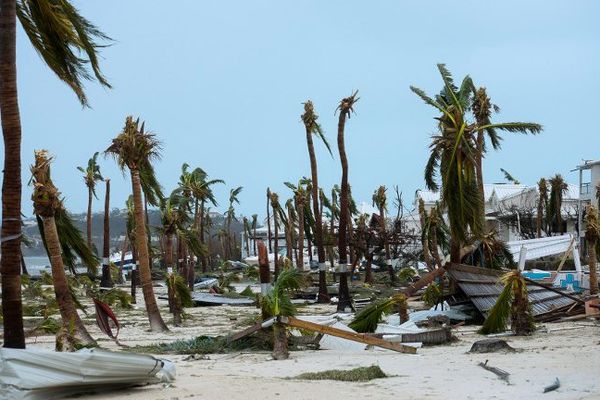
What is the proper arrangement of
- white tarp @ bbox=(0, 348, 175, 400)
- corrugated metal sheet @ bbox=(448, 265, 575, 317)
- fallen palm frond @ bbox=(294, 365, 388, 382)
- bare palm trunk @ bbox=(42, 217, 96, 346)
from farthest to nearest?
1. corrugated metal sheet @ bbox=(448, 265, 575, 317)
2. bare palm trunk @ bbox=(42, 217, 96, 346)
3. fallen palm frond @ bbox=(294, 365, 388, 382)
4. white tarp @ bbox=(0, 348, 175, 400)

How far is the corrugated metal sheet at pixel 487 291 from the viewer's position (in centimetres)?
2138

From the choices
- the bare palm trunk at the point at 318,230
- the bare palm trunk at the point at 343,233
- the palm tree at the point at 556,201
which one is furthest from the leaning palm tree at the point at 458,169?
the palm tree at the point at 556,201

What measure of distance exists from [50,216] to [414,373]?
7534 mm

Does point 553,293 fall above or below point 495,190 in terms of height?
below

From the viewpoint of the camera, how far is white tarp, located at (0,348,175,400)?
9344 mm

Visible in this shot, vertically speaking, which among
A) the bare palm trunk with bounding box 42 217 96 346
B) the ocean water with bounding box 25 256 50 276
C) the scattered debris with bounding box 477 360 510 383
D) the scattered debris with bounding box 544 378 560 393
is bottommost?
the ocean water with bounding box 25 256 50 276

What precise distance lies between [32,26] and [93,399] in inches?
224

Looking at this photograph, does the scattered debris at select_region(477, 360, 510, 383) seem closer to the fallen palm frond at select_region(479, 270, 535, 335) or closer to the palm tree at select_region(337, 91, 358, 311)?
the fallen palm frond at select_region(479, 270, 535, 335)

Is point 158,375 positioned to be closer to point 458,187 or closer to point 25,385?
point 25,385

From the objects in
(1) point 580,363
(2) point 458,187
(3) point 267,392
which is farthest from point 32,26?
(2) point 458,187

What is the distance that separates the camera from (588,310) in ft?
66.9

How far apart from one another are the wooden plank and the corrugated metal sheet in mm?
6866

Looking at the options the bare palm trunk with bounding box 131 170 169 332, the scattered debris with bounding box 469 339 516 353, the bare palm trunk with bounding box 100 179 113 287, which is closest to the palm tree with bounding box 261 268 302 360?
the scattered debris with bounding box 469 339 516 353

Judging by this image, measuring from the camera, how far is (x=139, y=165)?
20422 mm
